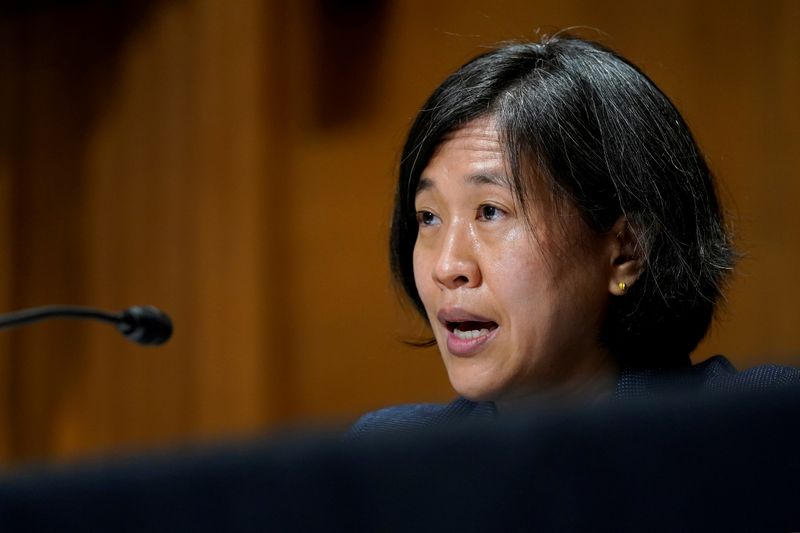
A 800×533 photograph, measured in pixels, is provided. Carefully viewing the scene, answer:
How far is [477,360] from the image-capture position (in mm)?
1364

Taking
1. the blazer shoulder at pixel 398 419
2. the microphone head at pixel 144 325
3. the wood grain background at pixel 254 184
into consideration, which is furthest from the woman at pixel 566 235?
the wood grain background at pixel 254 184

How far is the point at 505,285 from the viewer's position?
134 centimetres

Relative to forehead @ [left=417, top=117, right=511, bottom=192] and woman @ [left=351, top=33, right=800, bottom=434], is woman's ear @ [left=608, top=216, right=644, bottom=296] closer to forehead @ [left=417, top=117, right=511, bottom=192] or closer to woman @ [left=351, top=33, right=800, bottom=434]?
woman @ [left=351, top=33, right=800, bottom=434]

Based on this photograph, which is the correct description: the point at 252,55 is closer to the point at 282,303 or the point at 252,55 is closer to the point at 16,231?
the point at 282,303

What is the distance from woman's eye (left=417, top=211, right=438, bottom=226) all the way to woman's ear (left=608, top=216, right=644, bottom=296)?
0.23 meters

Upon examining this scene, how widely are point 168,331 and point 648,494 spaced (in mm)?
1205

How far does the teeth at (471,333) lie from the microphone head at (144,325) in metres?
0.43

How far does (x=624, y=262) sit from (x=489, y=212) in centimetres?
18

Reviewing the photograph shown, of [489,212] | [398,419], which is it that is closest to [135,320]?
[398,419]

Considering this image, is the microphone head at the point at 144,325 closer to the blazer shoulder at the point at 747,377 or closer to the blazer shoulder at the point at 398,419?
the blazer shoulder at the point at 398,419

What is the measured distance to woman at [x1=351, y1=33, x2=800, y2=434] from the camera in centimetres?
135

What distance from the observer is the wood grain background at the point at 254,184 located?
3.04 m

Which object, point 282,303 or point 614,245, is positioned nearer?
point 614,245

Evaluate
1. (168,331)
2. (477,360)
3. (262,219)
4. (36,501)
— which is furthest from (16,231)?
(36,501)
